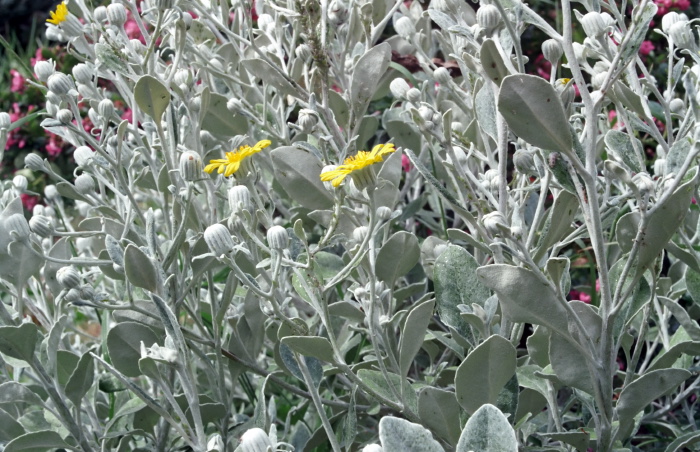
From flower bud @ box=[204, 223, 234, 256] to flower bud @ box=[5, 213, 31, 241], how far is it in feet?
1.23

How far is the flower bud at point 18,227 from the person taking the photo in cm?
124

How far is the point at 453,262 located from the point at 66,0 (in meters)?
1.00

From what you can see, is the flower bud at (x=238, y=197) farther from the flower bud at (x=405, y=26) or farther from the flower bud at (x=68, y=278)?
the flower bud at (x=405, y=26)

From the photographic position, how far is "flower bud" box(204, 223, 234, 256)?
3.51 feet

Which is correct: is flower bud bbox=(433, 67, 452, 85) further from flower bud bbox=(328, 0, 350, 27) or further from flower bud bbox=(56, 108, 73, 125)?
flower bud bbox=(56, 108, 73, 125)

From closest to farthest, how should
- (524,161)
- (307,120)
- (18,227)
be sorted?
(524,161), (18,227), (307,120)

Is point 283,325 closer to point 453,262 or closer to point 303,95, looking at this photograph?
point 453,262

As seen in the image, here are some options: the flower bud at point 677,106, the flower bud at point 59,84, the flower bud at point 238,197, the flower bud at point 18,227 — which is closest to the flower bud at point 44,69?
the flower bud at point 59,84

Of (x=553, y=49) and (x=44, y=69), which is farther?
(x=44, y=69)

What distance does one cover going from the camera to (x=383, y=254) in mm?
1295

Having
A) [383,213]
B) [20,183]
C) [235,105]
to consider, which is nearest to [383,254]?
[383,213]

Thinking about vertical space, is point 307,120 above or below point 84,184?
above

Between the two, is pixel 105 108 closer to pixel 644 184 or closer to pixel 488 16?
pixel 488 16

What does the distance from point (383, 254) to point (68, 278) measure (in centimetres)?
52
